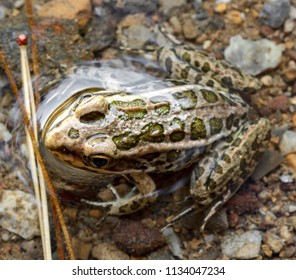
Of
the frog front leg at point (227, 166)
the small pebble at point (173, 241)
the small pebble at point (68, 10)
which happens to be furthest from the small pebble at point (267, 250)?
the small pebble at point (68, 10)

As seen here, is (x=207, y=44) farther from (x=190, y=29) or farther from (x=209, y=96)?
(x=209, y=96)

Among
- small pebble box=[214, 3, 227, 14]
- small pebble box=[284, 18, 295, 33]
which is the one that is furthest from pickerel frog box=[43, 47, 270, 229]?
small pebble box=[284, 18, 295, 33]

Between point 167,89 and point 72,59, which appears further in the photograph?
point 72,59

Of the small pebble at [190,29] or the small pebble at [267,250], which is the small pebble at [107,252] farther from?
the small pebble at [190,29]

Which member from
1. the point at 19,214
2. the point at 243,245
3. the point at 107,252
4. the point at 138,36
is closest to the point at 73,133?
the point at 19,214

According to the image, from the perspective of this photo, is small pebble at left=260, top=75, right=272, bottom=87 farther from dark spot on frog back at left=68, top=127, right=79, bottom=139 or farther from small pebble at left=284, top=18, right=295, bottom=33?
dark spot on frog back at left=68, top=127, right=79, bottom=139

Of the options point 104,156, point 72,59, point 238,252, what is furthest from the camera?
point 72,59

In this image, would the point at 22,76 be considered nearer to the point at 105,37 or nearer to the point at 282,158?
the point at 105,37

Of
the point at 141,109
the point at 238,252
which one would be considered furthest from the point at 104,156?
the point at 238,252
